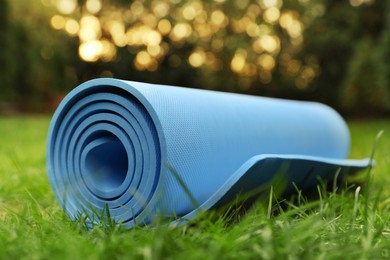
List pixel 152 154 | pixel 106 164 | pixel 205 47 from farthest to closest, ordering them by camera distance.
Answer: pixel 205 47, pixel 106 164, pixel 152 154

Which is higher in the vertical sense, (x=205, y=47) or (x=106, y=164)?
(x=205, y=47)

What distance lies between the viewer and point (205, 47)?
17578mm

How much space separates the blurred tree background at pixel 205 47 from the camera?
46.8ft

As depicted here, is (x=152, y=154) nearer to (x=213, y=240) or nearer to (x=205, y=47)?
(x=213, y=240)

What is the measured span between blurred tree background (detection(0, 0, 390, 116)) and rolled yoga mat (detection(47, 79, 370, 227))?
466 inches

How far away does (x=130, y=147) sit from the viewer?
1827 mm

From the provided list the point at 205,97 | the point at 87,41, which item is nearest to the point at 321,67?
the point at 87,41

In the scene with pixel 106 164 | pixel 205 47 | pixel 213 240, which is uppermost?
pixel 205 47

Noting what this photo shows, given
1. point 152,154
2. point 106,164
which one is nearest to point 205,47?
point 106,164

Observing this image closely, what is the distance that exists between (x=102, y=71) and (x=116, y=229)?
55.4 ft

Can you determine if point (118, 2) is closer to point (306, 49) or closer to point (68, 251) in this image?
point (306, 49)

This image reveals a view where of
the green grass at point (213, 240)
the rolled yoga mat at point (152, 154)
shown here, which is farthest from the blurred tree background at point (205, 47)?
the green grass at point (213, 240)

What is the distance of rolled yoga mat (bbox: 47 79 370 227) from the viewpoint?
1.73 meters

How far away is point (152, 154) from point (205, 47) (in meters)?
16.2
